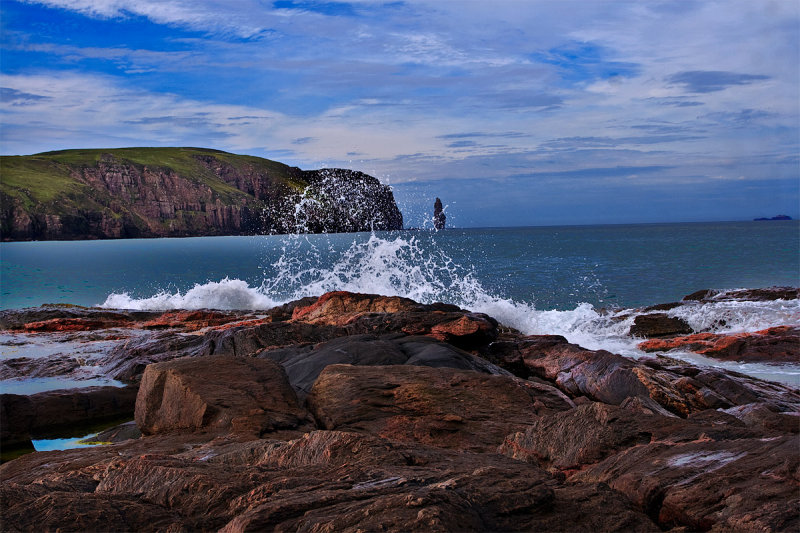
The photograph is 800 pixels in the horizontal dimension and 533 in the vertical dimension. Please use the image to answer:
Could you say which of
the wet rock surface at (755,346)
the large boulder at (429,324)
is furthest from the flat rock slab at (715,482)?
the wet rock surface at (755,346)

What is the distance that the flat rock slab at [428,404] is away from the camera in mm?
8719

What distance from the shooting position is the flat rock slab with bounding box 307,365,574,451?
28.6 ft

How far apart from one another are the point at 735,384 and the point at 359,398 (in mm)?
7831

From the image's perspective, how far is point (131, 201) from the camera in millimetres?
176750

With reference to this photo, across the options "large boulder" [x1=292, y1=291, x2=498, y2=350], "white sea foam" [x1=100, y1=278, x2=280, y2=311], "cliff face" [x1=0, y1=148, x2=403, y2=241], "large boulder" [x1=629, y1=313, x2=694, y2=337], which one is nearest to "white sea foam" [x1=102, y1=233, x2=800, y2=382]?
"white sea foam" [x1=100, y1=278, x2=280, y2=311]

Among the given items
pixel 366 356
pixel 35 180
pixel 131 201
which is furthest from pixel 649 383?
pixel 131 201

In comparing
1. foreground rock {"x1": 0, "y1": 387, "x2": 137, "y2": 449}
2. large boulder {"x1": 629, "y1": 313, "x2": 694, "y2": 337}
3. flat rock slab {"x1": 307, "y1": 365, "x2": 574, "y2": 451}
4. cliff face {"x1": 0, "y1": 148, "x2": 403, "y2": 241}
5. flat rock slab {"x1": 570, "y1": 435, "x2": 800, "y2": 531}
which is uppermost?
cliff face {"x1": 0, "y1": 148, "x2": 403, "y2": 241}

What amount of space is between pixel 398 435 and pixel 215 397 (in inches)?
107

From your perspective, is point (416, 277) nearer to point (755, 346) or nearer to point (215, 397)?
point (755, 346)

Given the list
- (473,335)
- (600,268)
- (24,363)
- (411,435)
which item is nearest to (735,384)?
(473,335)

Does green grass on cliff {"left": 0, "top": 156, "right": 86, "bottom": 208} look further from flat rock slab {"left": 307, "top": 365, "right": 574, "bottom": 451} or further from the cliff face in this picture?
flat rock slab {"left": 307, "top": 365, "right": 574, "bottom": 451}

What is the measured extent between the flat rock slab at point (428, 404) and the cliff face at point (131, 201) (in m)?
126

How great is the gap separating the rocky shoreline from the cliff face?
119843 mm

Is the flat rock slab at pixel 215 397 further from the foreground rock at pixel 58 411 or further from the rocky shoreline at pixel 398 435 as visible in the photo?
the foreground rock at pixel 58 411
